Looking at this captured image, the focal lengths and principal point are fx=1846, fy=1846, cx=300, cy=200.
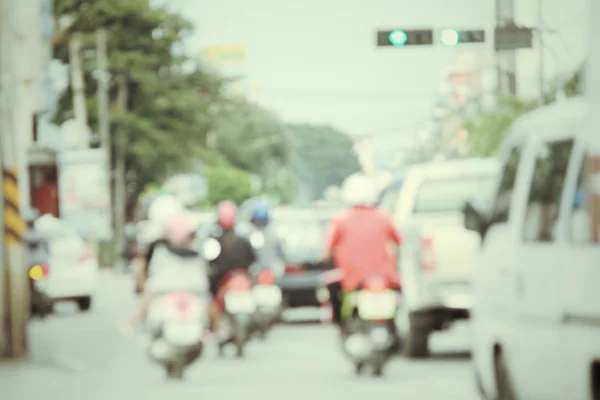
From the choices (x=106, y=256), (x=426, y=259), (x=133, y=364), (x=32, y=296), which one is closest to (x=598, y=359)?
(x=426, y=259)

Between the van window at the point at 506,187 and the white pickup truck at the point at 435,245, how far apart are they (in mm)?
5017

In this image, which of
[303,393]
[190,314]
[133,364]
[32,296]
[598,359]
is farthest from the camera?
[32,296]

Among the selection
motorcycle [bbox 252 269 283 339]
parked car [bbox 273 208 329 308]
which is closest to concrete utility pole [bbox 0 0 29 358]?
motorcycle [bbox 252 269 283 339]

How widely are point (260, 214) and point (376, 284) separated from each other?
7366 mm

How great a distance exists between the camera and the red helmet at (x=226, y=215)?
18.7 metres

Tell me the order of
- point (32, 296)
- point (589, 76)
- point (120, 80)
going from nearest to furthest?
point (589, 76), point (32, 296), point (120, 80)

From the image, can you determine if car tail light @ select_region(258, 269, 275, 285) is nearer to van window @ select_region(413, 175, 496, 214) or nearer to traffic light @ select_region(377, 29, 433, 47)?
van window @ select_region(413, 175, 496, 214)

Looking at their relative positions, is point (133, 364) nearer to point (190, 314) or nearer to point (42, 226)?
point (190, 314)

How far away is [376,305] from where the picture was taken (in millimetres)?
15023

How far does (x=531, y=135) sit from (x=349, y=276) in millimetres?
5626

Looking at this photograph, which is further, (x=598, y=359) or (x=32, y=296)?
(x=32, y=296)

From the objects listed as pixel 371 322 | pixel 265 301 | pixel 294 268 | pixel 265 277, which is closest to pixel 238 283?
pixel 265 301

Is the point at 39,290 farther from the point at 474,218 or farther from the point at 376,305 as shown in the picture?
the point at 474,218

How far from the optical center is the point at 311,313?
29.8 metres
